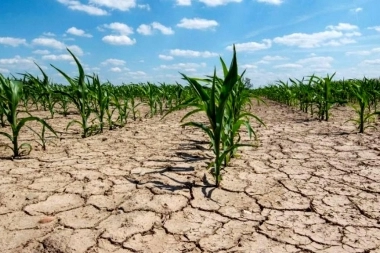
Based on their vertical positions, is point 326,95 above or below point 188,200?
above

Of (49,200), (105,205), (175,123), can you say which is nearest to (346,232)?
(105,205)

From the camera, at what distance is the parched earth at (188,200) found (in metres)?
1.21

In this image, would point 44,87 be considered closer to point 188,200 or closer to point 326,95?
point 188,200

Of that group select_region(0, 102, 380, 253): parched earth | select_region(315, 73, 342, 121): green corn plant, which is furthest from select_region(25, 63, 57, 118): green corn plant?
select_region(315, 73, 342, 121): green corn plant

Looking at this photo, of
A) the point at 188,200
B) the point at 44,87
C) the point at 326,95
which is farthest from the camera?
the point at 326,95

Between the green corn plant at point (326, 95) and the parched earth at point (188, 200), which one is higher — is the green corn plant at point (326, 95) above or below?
above

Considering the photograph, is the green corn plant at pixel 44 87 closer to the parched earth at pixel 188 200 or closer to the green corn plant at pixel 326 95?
the parched earth at pixel 188 200

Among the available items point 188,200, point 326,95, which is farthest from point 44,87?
point 326,95

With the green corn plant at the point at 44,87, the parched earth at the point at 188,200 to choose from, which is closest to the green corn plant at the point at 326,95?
the parched earth at the point at 188,200

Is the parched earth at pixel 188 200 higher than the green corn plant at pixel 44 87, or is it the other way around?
the green corn plant at pixel 44 87

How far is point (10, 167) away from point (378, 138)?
2813 mm

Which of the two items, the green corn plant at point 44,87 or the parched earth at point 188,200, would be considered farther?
the green corn plant at point 44,87

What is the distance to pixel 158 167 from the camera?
6.76 feet

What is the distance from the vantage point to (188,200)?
5.09 ft
